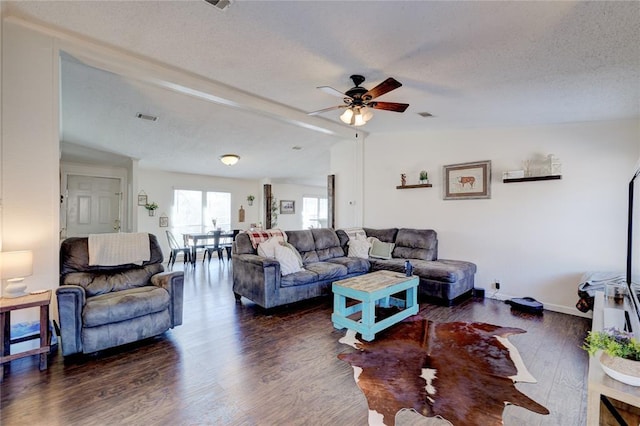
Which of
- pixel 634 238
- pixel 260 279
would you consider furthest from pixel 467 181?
pixel 260 279

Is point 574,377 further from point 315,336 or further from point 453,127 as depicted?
point 453,127

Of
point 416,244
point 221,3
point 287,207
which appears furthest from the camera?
point 287,207

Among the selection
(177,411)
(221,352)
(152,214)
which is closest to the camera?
(177,411)

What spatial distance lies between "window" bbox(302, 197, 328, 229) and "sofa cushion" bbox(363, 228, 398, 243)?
18.5 ft

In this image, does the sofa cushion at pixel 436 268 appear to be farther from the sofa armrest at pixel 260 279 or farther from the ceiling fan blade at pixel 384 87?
the ceiling fan blade at pixel 384 87

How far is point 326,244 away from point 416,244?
5.02 ft

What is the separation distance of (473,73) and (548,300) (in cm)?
320

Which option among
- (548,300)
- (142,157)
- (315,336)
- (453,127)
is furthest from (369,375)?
(142,157)

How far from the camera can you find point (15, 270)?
89.0 inches

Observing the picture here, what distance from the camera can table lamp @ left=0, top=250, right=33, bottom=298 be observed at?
2221 mm

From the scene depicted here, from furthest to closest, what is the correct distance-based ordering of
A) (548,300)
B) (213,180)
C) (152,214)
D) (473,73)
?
(213,180)
(152,214)
(548,300)
(473,73)

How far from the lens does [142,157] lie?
6.39 metres

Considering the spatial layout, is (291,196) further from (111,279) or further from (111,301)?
(111,301)

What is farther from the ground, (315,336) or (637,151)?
(637,151)
